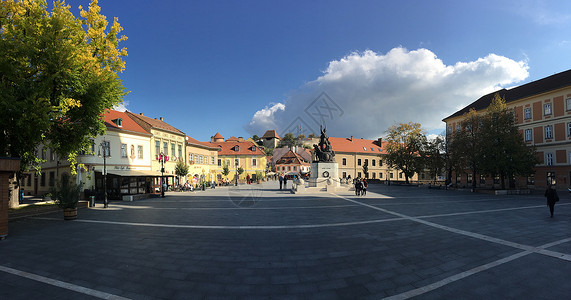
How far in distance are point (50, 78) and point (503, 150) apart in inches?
1535

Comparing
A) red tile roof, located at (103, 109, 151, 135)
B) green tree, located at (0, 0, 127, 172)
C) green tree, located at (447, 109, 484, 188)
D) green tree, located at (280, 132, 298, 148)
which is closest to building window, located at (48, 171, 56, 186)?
red tile roof, located at (103, 109, 151, 135)

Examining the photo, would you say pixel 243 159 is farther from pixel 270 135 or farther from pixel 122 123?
pixel 270 135

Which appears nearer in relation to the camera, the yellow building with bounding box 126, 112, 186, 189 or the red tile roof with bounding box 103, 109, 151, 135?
the red tile roof with bounding box 103, 109, 151, 135

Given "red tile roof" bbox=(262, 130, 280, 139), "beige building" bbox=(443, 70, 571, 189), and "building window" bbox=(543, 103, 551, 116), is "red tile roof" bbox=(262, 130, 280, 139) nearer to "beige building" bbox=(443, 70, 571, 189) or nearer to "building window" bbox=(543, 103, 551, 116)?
"beige building" bbox=(443, 70, 571, 189)

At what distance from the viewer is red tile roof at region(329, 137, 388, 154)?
6988cm

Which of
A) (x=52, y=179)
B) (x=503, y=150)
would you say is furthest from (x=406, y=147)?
(x=52, y=179)

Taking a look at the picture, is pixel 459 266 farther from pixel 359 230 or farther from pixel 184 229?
pixel 184 229

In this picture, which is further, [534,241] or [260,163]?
[260,163]

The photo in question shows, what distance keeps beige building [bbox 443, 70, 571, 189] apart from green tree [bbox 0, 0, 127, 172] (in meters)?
41.8

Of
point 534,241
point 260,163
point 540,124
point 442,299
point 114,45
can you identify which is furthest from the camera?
point 260,163

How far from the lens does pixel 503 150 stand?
2788 cm

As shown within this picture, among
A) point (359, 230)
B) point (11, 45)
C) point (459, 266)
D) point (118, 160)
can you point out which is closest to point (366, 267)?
point (459, 266)

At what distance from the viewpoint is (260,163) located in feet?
193

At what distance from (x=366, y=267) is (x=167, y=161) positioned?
3384cm
